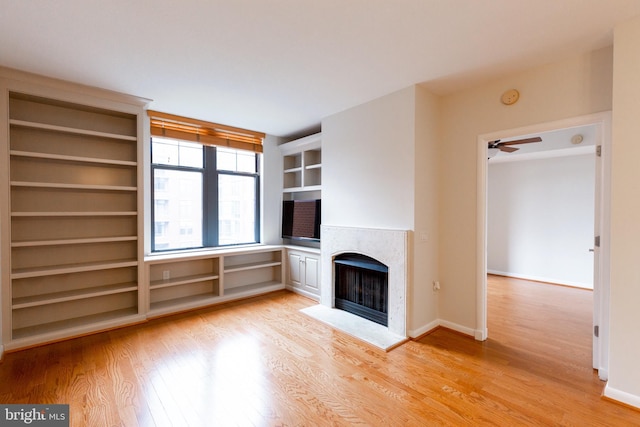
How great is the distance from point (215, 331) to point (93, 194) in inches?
84.3

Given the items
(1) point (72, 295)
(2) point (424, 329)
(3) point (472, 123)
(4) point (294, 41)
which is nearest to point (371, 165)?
(3) point (472, 123)

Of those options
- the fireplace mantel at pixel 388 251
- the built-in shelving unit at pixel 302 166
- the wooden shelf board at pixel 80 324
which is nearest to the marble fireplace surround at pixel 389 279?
the fireplace mantel at pixel 388 251

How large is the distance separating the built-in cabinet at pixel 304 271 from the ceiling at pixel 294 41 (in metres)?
2.30

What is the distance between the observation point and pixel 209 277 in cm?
398

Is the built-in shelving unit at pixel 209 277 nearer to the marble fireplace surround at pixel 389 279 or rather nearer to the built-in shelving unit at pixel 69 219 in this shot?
the built-in shelving unit at pixel 69 219

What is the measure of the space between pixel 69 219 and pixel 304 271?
297cm

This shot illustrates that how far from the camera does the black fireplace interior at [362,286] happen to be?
3297 mm

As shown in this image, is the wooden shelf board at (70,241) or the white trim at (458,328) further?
the white trim at (458,328)

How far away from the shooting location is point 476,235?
2955 millimetres

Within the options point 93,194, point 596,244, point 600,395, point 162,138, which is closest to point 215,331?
point 93,194

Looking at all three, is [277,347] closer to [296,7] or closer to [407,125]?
[407,125]

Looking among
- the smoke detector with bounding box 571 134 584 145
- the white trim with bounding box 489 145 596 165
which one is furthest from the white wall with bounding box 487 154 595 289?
the smoke detector with bounding box 571 134 584 145

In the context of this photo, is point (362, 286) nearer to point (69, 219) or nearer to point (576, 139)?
point (69, 219)

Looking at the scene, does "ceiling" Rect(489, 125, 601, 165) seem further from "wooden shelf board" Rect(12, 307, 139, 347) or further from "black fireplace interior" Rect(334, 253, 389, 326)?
"wooden shelf board" Rect(12, 307, 139, 347)
